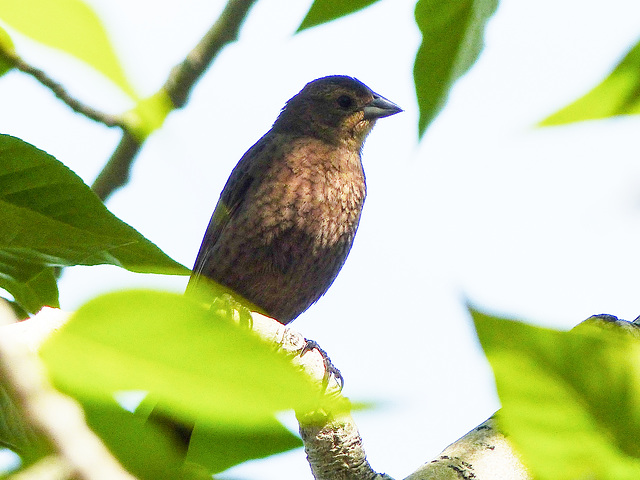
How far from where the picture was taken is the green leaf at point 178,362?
0.39m

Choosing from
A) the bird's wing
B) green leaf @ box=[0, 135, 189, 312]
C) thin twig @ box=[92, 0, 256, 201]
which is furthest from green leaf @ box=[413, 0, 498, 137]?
the bird's wing

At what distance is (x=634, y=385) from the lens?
0.65 m

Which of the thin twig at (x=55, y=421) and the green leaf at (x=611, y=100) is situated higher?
the green leaf at (x=611, y=100)

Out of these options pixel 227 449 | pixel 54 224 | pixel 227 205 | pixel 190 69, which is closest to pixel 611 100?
pixel 227 449

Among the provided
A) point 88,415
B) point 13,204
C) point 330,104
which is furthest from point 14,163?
point 330,104

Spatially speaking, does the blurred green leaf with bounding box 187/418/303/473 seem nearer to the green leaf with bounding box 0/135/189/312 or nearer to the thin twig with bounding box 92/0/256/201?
the green leaf with bounding box 0/135/189/312

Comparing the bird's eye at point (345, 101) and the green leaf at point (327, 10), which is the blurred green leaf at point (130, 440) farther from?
the bird's eye at point (345, 101)

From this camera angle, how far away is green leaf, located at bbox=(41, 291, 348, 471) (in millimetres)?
393

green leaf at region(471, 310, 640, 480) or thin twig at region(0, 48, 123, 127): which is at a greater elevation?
thin twig at region(0, 48, 123, 127)

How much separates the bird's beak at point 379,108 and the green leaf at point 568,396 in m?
5.00

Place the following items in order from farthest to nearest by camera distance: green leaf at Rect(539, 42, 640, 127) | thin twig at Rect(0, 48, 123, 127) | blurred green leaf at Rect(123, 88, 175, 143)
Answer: thin twig at Rect(0, 48, 123, 127), green leaf at Rect(539, 42, 640, 127), blurred green leaf at Rect(123, 88, 175, 143)

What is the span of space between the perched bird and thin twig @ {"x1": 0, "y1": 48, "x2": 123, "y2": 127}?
107 inches

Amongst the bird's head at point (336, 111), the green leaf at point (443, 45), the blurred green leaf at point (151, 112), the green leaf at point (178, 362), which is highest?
the bird's head at point (336, 111)

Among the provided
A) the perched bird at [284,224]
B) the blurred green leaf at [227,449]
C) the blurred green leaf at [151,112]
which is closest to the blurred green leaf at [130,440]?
the blurred green leaf at [151,112]
